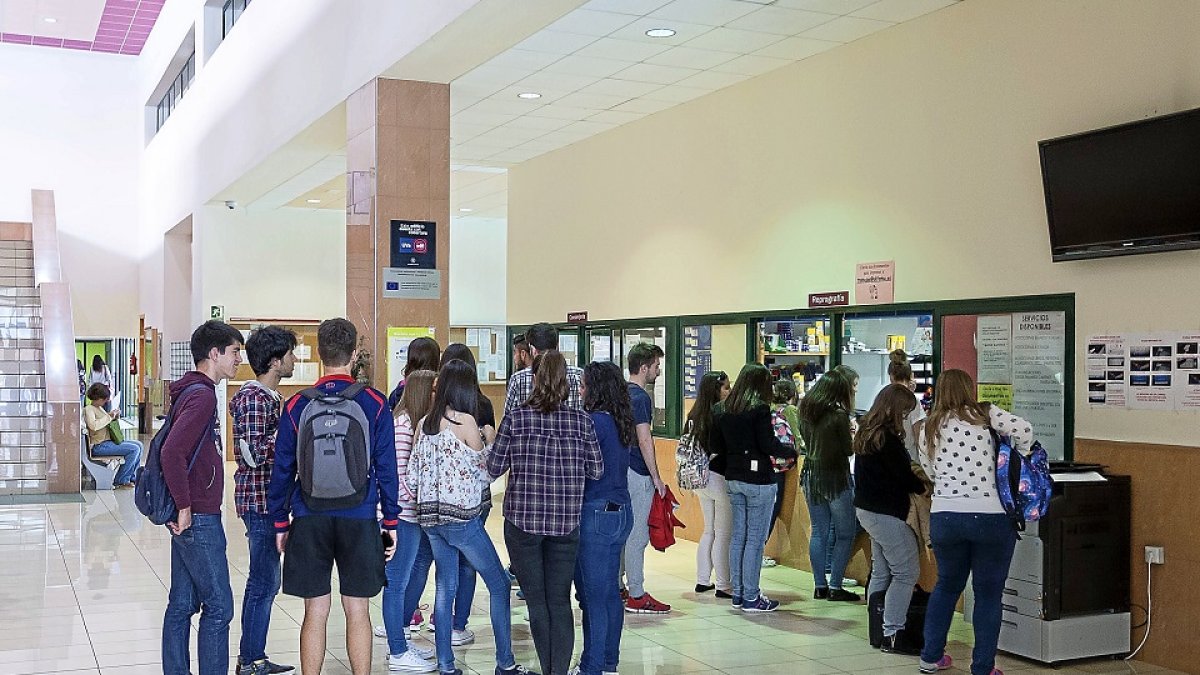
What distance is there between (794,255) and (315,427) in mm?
4927

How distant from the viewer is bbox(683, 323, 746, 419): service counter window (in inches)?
383

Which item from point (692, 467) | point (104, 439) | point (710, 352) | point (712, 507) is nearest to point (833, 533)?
point (712, 507)

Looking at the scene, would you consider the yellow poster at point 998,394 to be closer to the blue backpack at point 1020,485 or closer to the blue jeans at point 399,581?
the blue backpack at point 1020,485

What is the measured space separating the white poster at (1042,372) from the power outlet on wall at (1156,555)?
74cm

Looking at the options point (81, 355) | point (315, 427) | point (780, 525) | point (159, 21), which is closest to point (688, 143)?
point (780, 525)

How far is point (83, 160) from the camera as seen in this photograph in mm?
23844

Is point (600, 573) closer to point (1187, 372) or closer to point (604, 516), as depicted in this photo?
point (604, 516)

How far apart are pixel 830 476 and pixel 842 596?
2.82 feet

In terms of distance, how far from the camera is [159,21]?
71.2 ft

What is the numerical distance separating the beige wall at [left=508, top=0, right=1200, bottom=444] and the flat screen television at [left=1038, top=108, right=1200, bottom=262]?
174 millimetres

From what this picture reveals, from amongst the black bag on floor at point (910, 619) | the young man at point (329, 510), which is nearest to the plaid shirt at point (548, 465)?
the young man at point (329, 510)

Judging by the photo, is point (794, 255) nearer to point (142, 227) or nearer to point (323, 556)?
point (323, 556)

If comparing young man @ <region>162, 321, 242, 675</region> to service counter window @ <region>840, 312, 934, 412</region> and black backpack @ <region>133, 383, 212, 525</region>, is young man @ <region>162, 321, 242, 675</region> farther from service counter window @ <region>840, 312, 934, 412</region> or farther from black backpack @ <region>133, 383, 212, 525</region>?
service counter window @ <region>840, 312, 934, 412</region>

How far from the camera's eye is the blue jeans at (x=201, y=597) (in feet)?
16.6
